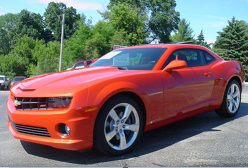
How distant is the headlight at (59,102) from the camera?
2836 mm

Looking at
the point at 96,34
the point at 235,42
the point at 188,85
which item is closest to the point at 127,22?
the point at 96,34

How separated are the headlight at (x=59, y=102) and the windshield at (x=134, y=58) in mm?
1227

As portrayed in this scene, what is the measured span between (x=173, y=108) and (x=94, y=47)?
27822 millimetres

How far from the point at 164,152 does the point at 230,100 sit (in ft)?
8.20

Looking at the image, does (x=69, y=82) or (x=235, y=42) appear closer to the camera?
(x=69, y=82)

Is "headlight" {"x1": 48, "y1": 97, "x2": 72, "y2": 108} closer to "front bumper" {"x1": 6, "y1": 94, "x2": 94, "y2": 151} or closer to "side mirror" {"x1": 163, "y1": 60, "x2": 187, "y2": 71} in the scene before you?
"front bumper" {"x1": 6, "y1": 94, "x2": 94, "y2": 151}

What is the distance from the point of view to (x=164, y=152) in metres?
3.27

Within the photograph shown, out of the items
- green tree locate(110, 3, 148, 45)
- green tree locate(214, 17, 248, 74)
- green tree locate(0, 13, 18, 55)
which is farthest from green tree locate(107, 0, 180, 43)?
green tree locate(0, 13, 18, 55)

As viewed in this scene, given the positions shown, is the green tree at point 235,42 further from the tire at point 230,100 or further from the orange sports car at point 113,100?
the orange sports car at point 113,100

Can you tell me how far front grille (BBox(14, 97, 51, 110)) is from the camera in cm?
294

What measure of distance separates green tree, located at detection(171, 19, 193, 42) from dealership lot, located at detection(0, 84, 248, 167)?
176ft

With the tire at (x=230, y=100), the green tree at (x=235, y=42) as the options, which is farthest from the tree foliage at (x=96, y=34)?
the tire at (x=230, y=100)

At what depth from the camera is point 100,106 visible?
2914 millimetres

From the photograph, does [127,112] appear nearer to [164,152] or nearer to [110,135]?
[110,135]
